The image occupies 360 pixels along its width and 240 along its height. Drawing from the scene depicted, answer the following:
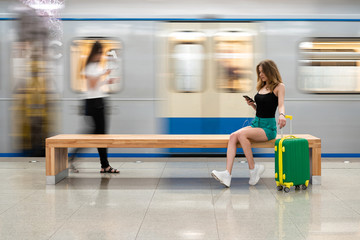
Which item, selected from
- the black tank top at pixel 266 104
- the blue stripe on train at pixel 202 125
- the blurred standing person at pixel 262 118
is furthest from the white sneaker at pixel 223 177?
the blue stripe on train at pixel 202 125

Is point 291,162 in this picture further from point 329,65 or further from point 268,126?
point 329,65

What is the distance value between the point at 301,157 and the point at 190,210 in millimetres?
1613

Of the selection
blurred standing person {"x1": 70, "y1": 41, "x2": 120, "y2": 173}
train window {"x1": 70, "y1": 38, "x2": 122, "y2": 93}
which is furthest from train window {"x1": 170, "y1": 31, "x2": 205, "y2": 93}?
blurred standing person {"x1": 70, "y1": 41, "x2": 120, "y2": 173}

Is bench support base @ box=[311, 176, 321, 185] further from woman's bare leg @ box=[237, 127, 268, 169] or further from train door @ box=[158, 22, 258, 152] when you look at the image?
train door @ box=[158, 22, 258, 152]

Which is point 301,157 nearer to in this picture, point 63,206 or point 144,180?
point 144,180

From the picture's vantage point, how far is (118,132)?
324 inches

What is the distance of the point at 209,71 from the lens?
26.9 feet

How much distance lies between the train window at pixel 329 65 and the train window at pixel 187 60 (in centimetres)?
164

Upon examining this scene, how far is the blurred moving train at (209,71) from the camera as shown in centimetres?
816

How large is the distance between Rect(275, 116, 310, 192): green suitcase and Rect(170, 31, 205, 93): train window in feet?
8.97

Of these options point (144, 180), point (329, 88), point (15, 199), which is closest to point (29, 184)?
point (15, 199)

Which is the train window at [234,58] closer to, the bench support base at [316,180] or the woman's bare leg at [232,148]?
the woman's bare leg at [232,148]

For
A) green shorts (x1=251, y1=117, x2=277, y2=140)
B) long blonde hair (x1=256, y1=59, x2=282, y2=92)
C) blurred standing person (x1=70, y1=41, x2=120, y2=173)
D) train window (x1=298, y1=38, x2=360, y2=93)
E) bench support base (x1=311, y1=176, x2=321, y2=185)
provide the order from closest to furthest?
1. long blonde hair (x1=256, y1=59, x2=282, y2=92)
2. green shorts (x1=251, y1=117, x2=277, y2=140)
3. bench support base (x1=311, y1=176, x2=321, y2=185)
4. blurred standing person (x1=70, y1=41, x2=120, y2=173)
5. train window (x1=298, y1=38, x2=360, y2=93)

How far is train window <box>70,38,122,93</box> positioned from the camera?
8.17 metres
